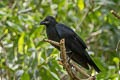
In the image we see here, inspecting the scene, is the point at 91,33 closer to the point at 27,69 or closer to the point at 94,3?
the point at 94,3

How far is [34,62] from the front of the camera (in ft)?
15.3

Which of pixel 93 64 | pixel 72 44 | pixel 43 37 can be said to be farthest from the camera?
pixel 43 37

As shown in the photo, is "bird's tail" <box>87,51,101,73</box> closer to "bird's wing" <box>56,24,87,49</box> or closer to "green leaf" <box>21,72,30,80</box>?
"bird's wing" <box>56,24,87,49</box>

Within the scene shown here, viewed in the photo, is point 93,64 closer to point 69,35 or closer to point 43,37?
point 69,35

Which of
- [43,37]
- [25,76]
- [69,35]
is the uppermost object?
[69,35]

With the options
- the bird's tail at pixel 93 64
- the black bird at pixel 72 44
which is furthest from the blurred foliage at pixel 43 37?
the black bird at pixel 72 44

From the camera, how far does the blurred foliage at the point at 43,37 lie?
465 centimetres

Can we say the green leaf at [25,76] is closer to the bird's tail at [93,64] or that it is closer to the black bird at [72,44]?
the black bird at [72,44]

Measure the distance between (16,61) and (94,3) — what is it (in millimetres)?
1815

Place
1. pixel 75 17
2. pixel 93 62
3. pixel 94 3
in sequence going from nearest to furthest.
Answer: pixel 93 62, pixel 94 3, pixel 75 17

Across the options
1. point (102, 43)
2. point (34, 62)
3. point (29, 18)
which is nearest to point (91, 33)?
point (102, 43)

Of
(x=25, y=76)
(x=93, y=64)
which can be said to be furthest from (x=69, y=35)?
(x=25, y=76)

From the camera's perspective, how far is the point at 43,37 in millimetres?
4973

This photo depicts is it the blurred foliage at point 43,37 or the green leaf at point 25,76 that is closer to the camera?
the green leaf at point 25,76
